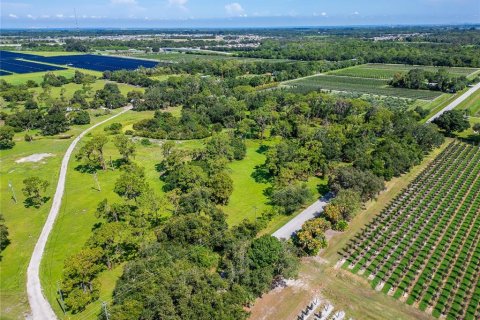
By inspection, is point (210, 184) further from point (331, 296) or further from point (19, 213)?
point (19, 213)

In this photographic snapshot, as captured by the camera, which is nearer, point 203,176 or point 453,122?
point 203,176

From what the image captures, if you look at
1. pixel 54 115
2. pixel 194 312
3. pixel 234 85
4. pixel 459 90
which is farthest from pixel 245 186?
pixel 459 90

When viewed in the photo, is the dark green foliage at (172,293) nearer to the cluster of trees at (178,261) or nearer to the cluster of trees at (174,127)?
the cluster of trees at (178,261)

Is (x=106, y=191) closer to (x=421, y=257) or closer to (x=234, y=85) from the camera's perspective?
(x=421, y=257)

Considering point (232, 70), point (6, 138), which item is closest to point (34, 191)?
point (6, 138)

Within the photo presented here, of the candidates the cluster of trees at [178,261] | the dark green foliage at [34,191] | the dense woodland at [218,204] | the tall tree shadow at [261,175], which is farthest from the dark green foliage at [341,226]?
the dark green foliage at [34,191]
